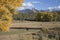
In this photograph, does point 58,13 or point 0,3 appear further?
point 58,13

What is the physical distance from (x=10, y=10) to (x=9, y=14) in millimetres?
680

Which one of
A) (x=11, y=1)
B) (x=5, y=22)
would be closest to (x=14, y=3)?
(x=11, y=1)

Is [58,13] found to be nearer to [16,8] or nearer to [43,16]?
[43,16]

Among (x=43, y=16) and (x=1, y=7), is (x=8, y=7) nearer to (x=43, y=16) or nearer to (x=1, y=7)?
(x=1, y=7)

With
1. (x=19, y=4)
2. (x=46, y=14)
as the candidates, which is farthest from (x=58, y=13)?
(x=19, y=4)

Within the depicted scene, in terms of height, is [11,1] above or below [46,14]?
above

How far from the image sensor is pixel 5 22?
69.8 ft

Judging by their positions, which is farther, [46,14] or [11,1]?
[46,14]

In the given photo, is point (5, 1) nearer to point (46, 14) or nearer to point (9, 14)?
point (9, 14)

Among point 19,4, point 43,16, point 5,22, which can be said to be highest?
point 19,4

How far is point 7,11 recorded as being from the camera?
826 inches

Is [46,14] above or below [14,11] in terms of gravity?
below

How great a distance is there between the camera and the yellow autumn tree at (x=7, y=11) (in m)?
20.9

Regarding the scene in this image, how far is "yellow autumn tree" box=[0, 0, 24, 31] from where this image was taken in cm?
2092
